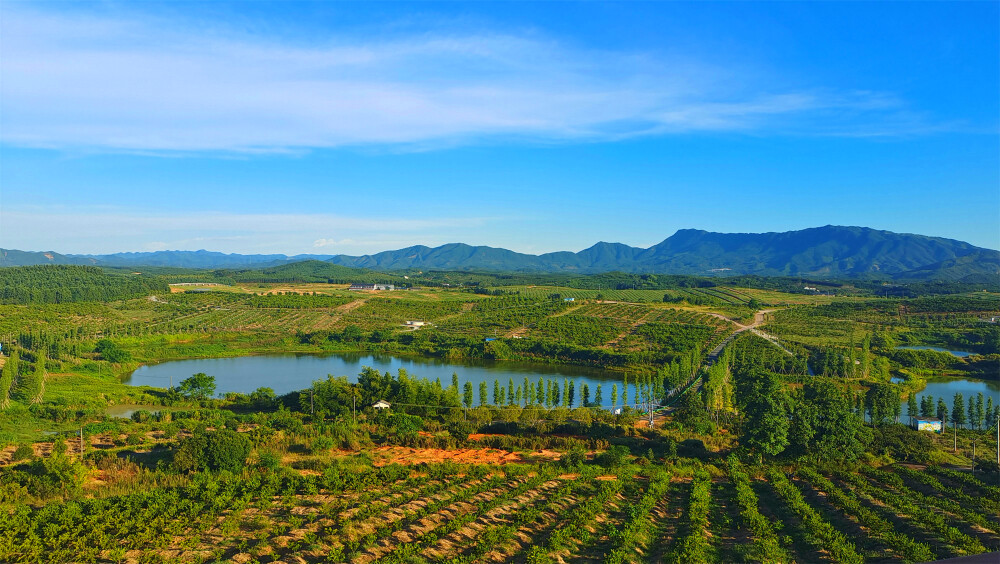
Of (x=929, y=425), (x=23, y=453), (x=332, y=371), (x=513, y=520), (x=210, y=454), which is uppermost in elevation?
(x=210, y=454)

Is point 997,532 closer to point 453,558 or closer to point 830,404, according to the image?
point 830,404

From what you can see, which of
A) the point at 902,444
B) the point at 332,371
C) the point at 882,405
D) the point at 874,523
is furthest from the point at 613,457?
the point at 332,371

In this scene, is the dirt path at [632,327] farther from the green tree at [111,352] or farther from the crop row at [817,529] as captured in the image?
the green tree at [111,352]

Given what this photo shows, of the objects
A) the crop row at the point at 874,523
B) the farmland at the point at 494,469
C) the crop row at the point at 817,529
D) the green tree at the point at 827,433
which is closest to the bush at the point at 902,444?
the farmland at the point at 494,469

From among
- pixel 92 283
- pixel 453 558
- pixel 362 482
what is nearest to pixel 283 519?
pixel 362 482

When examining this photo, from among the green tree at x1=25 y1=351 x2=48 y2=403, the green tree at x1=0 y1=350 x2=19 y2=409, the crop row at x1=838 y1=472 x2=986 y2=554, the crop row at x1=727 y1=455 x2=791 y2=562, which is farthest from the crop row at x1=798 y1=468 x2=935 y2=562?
the green tree at x1=25 y1=351 x2=48 y2=403

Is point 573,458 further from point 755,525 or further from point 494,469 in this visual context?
point 755,525
